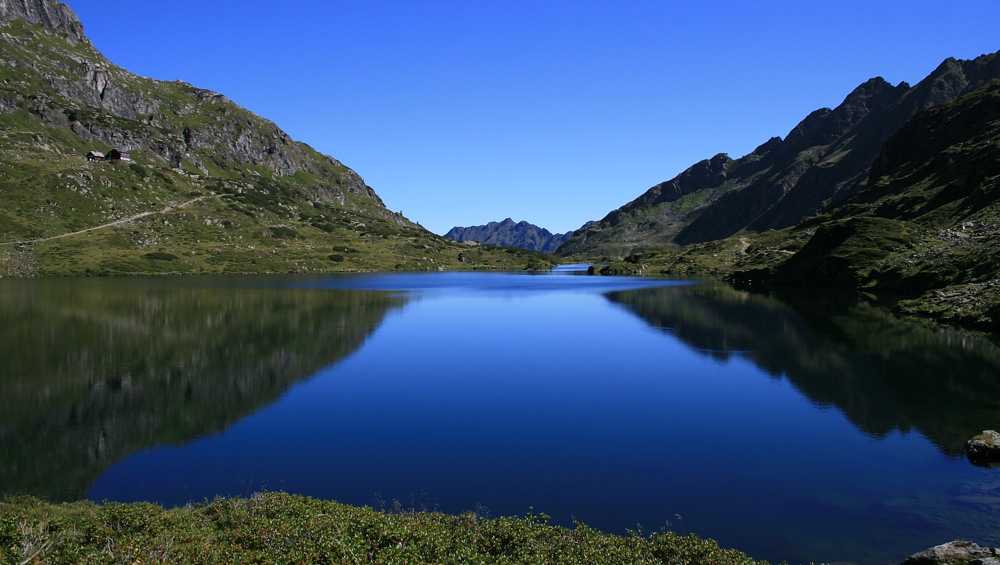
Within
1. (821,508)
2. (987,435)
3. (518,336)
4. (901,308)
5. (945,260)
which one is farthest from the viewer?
(945,260)

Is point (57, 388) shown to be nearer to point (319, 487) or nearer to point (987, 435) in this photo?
point (319, 487)

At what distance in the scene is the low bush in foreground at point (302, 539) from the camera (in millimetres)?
15867

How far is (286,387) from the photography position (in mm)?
50688

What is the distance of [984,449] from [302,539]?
35112 millimetres

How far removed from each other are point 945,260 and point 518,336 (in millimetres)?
85485

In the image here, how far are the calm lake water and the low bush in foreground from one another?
535 centimetres

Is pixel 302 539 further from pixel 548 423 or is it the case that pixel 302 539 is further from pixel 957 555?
pixel 548 423

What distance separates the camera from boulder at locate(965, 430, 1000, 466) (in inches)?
1195

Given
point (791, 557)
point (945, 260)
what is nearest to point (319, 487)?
point (791, 557)

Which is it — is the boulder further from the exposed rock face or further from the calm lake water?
A: the exposed rock face

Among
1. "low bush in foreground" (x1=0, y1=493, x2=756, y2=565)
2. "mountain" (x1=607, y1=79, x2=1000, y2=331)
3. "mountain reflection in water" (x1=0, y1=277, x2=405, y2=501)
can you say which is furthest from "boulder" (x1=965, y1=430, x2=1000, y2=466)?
"mountain" (x1=607, y1=79, x2=1000, y2=331)

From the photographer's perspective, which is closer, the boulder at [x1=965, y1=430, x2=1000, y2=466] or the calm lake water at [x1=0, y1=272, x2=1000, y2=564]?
the calm lake water at [x1=0, y1=272, x2=1000, y2=564]

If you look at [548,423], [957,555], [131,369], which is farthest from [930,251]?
[131,369]

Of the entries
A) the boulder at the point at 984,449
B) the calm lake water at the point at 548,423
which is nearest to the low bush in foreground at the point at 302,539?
the calm lake water at the point at 548,423
